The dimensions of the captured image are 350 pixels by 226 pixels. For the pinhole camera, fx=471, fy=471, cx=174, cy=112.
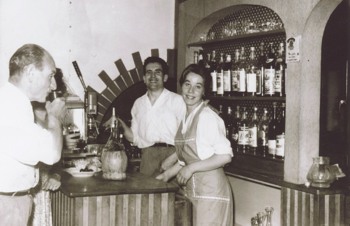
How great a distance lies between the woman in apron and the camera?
302cm

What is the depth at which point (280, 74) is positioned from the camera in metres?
3.62

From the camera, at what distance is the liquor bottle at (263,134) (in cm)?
390

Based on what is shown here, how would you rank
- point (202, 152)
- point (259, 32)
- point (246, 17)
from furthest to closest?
point (246, 17)
point (259, 32)
point (202, 152)

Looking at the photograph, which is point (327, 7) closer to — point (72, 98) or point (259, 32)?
point (259, 32)

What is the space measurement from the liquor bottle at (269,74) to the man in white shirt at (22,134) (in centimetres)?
182

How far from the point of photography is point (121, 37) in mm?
4887

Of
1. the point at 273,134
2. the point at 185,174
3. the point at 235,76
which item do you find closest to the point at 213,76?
the point at 235,76

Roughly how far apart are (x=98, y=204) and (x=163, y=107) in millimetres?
1721

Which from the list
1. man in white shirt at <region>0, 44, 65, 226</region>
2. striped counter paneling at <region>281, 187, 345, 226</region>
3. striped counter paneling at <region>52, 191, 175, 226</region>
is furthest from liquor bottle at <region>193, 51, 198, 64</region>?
man in white shirt at <region>0, 44, 65, 226</region>

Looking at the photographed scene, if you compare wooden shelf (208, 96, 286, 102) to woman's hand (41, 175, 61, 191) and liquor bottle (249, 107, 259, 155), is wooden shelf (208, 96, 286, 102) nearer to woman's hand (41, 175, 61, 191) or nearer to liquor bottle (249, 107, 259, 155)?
liquor bottle (249, 107, 259, 155)

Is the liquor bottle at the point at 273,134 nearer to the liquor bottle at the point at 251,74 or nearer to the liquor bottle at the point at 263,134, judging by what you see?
the liquor bottle at the point at 263,134

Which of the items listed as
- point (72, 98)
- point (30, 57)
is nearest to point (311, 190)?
point (30, 57)

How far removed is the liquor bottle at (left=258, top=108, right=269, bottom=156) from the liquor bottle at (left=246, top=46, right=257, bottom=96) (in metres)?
0.20

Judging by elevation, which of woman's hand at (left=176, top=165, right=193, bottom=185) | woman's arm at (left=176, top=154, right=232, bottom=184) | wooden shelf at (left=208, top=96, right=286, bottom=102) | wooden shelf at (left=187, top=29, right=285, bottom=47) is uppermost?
wooden shelf at (left=187, top=29, right=285, bottom=47)
